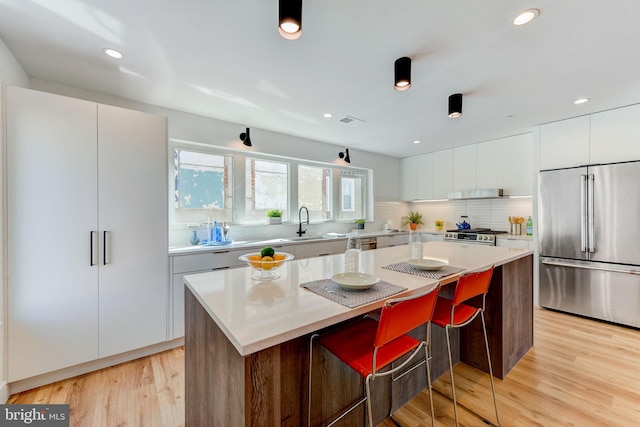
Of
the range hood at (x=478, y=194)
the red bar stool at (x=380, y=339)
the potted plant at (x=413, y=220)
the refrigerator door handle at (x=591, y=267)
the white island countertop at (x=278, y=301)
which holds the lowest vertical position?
the refrigerator door handle at (x=591, y=267)

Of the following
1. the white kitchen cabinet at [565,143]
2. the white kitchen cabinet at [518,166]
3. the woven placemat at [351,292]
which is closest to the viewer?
the woven placemat at [351,292]

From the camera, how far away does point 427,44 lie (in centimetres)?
179

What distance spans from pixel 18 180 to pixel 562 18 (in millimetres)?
3781

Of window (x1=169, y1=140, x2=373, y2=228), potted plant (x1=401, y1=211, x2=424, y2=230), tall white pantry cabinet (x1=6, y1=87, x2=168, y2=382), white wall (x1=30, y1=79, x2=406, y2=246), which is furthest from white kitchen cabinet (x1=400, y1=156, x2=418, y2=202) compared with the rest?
tall white pantry cabinet (x1=6, y1=87, x2=168, y2=382)

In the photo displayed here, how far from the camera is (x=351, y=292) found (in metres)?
1.26

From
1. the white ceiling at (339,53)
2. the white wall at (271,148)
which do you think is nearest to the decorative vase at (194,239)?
the white wall at (271,148)

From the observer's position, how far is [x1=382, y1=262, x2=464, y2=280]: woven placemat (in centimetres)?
157

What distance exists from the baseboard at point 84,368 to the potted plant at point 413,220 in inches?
183

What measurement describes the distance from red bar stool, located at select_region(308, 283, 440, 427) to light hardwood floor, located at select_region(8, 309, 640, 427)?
759 millimetres

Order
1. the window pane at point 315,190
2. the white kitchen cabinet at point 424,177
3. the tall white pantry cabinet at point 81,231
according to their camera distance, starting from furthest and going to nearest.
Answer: the white kitchen cabinet at point 424,177 < the window pane at point 315,190 < the tall white pantry cabinet at point 81,231

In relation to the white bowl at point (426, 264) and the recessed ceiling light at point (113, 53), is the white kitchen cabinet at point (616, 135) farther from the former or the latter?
the recessed ceiling light at point (113, 53)

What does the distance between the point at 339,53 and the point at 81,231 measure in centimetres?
246

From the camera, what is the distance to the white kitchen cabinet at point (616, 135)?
2.86 m

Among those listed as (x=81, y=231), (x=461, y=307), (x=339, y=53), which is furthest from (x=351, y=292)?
(x=81, y=231)
